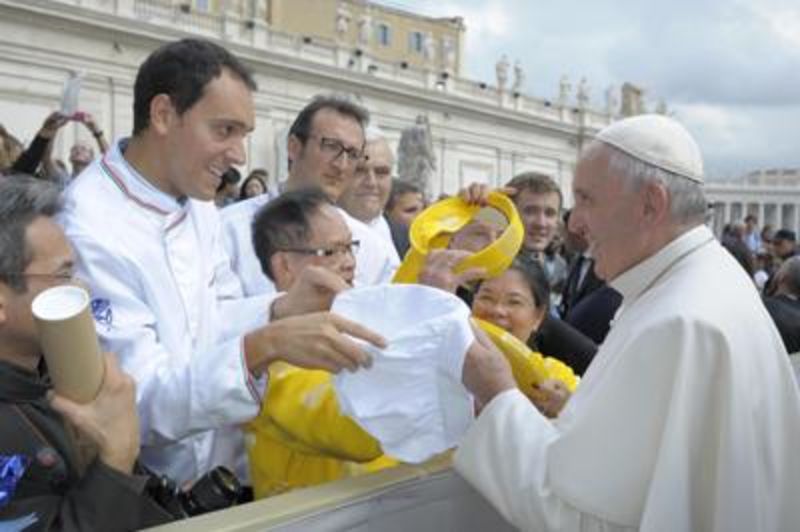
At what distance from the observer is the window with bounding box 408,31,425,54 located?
2330 inches

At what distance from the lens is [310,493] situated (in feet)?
6.86

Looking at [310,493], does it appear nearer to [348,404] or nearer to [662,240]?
[348,404]

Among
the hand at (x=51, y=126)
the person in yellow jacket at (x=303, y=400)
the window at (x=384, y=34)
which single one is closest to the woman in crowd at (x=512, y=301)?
the person in yellow jacket at (x=303, y=400)

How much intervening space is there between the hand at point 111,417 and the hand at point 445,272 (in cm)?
101

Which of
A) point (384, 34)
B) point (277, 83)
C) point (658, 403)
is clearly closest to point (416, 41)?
point (384, 34)

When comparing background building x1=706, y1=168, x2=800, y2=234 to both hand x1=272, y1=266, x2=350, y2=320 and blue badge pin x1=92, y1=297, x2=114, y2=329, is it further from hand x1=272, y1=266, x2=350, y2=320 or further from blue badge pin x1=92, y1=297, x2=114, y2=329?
blue badge pin x1=92, y1=297, x2=114, y2=329

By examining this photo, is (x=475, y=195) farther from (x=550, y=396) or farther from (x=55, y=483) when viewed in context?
(x=55, y=483)

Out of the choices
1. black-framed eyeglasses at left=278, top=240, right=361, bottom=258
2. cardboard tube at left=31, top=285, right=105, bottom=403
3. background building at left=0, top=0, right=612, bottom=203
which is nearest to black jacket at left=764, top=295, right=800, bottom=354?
black-framed eyeglasses at left=278, top=240, right=361, bottom=258

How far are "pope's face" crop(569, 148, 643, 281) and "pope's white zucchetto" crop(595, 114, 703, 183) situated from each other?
6 cm

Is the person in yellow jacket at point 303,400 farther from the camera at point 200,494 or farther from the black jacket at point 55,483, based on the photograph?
the black jacket at point 55,483

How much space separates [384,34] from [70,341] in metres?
57.7

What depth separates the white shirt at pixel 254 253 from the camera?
368cm

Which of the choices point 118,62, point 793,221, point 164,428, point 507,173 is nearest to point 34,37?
point 118,62

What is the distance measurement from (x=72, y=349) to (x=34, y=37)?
27.7 meters
